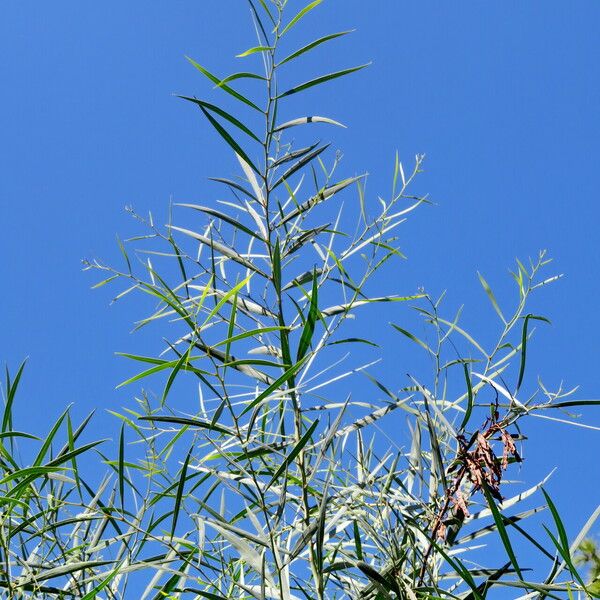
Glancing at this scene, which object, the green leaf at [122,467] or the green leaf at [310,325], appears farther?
the green leaf at [122,467]

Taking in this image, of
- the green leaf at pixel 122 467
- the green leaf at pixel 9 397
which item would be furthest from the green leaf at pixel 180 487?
the green leaf at pixel 9 397

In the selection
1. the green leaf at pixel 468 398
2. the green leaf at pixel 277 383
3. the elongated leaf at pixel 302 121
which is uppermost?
the elongated leaf at pixel 302 121

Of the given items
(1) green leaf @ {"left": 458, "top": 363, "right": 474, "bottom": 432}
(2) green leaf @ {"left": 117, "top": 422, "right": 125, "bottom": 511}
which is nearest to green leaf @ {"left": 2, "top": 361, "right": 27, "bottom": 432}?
(2) green leaf @ {"left": 117, "top": 422, "right": 125, "bottom": 511}

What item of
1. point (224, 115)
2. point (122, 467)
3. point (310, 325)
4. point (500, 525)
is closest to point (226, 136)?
point (224, 115)

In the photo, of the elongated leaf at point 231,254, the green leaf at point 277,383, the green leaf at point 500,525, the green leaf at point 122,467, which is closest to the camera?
the green leaf at point 500,525

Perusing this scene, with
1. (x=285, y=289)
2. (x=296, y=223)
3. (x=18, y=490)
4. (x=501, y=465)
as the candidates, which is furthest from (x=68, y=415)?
(x=501, y=465)

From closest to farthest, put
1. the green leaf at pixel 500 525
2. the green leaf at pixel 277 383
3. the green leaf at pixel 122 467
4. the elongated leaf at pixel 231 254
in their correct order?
1. the green leaf at pixel 500 525
2. the green leaf at pixel 277 383
3. the green leaf at pixel 122 467
4. the elongated leaf at pixel 231 254

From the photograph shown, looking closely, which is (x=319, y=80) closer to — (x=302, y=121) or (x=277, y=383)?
(x=302, y=121)

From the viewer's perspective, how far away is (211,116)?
1.24 m

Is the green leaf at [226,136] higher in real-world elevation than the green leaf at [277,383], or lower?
higher

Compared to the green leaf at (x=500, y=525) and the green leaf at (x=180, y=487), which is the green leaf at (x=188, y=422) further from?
the green leaf at (x=500, y=525)

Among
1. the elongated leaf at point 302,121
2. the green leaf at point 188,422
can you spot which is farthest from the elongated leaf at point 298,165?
the green leaf at point 188,422

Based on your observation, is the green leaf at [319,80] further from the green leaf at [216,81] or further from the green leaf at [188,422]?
the green leaf at [188,422]

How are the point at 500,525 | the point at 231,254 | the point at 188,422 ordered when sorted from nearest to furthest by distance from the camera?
the point at 500,525
the point at 188,422
the point at 231,254
